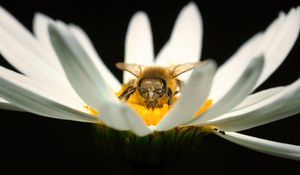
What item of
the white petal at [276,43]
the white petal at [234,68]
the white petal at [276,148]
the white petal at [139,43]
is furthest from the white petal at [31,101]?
the white petal at [139,43]

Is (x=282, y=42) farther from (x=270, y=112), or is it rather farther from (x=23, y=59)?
(x=23, y=59)

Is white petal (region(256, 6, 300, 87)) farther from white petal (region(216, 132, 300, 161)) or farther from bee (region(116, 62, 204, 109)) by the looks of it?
white petal (region(216, 132, 300, 161))

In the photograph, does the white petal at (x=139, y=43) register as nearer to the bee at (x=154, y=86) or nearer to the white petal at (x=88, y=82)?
the bee at (x=154, y=86)

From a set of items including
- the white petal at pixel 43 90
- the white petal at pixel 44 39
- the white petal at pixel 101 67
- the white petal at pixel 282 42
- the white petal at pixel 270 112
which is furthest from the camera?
the white petal at pixel 101 67

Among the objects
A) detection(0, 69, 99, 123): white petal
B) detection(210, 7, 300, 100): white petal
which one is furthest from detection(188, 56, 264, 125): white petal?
detection(210, 7, 300, 100): white petal

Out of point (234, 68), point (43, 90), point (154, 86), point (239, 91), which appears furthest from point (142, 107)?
point (234, 68)

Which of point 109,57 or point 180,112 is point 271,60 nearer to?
point 180,112
